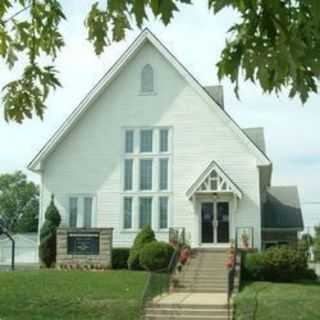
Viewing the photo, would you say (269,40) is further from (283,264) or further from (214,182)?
(214,182)

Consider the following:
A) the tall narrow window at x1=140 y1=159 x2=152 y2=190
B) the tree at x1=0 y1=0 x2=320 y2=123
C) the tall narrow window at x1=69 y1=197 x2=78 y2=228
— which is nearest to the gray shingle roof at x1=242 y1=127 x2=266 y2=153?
the tall narrow window at x1=140 y1=159 x2=152 y2=190

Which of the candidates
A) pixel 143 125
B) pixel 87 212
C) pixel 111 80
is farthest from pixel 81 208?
pixel 111 80

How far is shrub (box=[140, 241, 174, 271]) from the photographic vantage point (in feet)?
92.6

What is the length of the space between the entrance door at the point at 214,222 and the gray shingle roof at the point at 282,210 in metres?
4.45

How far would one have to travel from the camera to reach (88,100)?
33.6m

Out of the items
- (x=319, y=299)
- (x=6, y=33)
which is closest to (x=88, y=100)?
(x=319, y=299)

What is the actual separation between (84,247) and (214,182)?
21.4 ft

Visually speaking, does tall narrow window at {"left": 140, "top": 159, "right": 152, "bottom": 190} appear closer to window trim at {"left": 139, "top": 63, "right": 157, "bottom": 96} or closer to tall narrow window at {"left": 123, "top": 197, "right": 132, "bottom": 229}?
tall narrow window at {"left": 123, "top": 197, "right": 132, "bottom": 229}

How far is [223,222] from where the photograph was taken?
32.2 meters

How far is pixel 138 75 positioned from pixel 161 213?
263 inches

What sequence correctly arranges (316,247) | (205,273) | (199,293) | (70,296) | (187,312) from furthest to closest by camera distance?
(316,247) < (205,273) < (199,293) < (70,296) < (187,312)

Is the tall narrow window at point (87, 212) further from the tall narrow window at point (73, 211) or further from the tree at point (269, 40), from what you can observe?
the tree at point (269, 40)

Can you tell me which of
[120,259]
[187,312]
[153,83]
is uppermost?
[153,83]

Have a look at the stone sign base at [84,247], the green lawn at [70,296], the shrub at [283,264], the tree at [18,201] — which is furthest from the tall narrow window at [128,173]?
the tree at [18,201]
